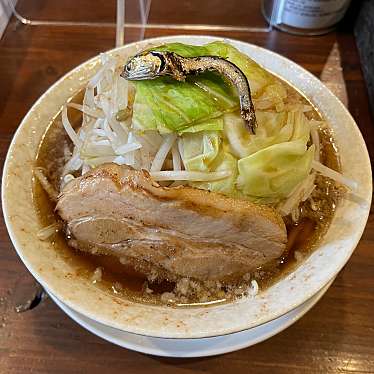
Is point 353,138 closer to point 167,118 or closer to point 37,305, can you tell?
point 167,118

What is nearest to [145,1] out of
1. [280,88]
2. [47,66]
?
[47,66]

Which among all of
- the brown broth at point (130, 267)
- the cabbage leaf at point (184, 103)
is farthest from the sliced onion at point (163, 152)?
the brown broth at point (130, 267)

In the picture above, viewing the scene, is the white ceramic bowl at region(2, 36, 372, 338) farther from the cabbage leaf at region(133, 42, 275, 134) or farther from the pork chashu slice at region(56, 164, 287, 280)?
the cabbage leaf at region(133, 42, 275, 134)

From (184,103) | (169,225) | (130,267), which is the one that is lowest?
(130,267)

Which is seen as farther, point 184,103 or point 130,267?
point 130,267

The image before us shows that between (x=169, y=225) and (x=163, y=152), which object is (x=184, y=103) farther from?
(x=169, y=225)

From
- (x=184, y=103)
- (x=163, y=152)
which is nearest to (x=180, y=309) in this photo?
(x=163, y=152)
